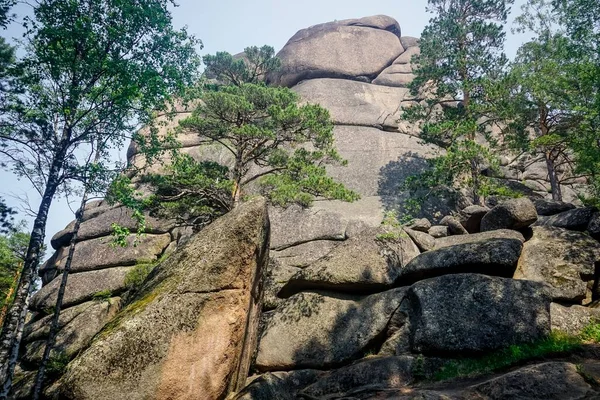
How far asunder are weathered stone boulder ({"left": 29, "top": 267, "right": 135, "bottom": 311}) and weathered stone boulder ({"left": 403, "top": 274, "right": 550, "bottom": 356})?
18.8m

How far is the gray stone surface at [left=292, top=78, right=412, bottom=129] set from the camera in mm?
33719

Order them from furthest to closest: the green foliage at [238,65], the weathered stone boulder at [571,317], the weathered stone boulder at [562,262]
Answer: the green foliage at [238,65] < the weathered stone boulder at [562,262] < the weathered stone boulder at [571,317]

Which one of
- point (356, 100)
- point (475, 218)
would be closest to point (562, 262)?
point (475, 218)

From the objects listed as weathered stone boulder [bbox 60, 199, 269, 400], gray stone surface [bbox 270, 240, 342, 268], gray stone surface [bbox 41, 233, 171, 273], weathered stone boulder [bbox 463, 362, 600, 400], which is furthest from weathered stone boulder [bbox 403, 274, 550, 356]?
gray stone surface [bbox 41, 233, 171, 273]

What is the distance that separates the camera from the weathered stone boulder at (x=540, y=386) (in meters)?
6.20

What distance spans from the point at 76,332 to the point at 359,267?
52.4ft

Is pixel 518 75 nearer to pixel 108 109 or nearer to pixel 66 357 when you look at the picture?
pixel 108 109

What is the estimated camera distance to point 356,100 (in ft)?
118

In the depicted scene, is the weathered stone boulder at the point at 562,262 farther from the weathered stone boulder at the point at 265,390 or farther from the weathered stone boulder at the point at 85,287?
the weathered stone boulder at the point at 85,287

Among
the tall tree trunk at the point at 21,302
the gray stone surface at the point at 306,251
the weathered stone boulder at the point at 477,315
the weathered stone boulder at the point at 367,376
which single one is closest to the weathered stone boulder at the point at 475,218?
the gray stone surface at the point at 306,251

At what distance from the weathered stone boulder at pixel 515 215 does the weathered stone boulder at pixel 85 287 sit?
69.3 feet

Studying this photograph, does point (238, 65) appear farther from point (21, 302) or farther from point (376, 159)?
point (21, 302)

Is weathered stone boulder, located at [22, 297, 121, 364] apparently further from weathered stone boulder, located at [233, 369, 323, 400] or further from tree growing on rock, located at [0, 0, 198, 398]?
weathered stone boulder, located at [233, 369, 323, 400]

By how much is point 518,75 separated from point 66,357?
1165 inches
